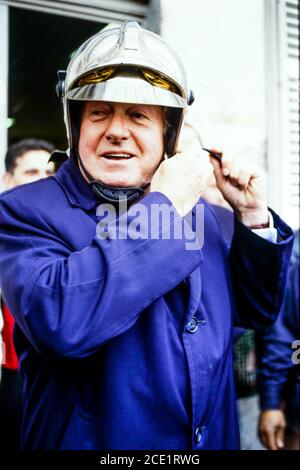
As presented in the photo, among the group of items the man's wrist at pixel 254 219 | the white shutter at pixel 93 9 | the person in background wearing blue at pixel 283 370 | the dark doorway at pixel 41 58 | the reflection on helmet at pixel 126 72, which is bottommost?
the person in background wearing blue at pixel 283 370

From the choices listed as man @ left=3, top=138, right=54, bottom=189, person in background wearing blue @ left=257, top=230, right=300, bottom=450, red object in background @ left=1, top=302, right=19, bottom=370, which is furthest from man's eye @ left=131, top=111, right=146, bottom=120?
person in background wearing blue @ left=257, top=230, right=300, bottom=450

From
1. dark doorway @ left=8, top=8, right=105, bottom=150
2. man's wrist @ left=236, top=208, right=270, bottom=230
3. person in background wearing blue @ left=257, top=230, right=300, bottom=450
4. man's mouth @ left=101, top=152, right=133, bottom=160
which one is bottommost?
person in background wearing blue @ left=257, top=230, right=300, bottom=450

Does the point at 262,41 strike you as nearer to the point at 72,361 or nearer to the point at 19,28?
the point at 19,28

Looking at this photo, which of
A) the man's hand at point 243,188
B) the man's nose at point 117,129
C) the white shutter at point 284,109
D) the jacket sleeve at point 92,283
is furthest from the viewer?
the white shutter at point 284,109

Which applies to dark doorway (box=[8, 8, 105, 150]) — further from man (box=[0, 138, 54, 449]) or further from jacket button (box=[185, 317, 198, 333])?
jacket button (box=[185, 317, 198, 333])

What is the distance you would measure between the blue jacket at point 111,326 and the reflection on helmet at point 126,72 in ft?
0.72

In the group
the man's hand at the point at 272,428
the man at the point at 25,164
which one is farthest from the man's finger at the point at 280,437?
the man at the point at 25,164

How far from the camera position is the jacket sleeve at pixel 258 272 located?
1442 millimetres

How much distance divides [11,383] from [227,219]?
44.4 inches

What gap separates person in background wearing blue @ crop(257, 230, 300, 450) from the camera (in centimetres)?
219

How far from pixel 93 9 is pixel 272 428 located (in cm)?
185

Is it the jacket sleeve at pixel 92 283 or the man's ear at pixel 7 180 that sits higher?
the man's ear at pixel 7 180

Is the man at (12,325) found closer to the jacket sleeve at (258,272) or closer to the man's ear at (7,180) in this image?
the man's ear at (7,180)

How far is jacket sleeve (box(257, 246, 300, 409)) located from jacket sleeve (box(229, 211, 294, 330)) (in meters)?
0.72
